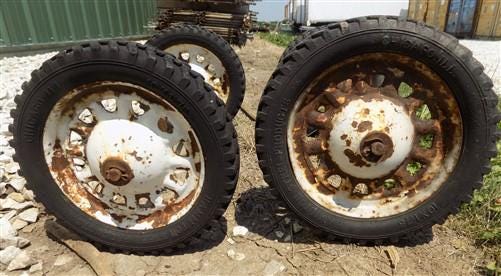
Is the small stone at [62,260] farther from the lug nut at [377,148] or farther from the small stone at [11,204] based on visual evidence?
the lug nut at [377,148]

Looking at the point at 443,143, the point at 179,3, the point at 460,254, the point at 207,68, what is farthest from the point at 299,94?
the point at 179,3

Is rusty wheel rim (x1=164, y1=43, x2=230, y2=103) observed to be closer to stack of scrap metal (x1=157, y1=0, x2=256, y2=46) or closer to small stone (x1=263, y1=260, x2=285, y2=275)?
small stone (x1=263, y1=260, x2=285, y2=275)

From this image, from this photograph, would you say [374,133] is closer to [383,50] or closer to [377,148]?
[377,148]

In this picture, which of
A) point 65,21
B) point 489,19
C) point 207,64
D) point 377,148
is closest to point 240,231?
point 377,148

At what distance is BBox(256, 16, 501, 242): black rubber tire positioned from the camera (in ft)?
5.87

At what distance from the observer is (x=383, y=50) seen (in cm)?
183

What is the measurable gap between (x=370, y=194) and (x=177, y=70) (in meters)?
1.34

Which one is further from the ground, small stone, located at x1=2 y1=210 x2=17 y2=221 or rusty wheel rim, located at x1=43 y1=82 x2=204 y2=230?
rusty wheel rim, located at x1=43 y1=82 x2=204 y2=230

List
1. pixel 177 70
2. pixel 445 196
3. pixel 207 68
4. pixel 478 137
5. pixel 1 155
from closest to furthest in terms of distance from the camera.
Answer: pixel 177 70 < pixel 478 137 < pixel 445 196 < pixel 1 155 < pixel 207 68

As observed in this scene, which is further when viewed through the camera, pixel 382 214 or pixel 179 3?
pixel 179 3

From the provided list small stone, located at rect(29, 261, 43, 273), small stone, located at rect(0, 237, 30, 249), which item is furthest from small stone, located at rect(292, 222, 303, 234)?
small stone, located at rect(0, 237, 30, 249)

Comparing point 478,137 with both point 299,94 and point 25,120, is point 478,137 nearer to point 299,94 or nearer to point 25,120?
point 299,94

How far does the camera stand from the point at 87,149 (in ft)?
6.47

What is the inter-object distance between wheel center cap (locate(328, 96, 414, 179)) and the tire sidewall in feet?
0.89
